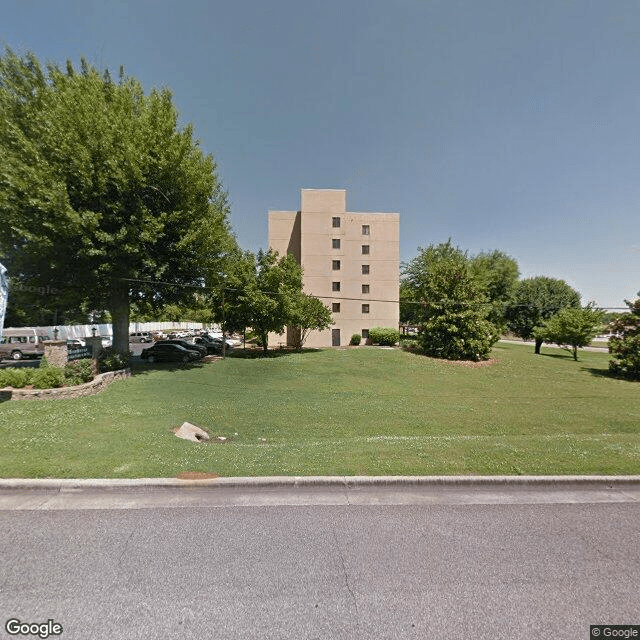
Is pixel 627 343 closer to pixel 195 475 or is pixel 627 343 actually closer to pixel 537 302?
pixel 537 302

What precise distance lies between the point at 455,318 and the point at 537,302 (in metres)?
23.9

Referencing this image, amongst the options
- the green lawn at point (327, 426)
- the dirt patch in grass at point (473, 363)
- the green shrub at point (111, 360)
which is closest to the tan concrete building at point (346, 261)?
the dirt patch in grass at point (473, 363)

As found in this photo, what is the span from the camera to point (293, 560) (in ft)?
10.3

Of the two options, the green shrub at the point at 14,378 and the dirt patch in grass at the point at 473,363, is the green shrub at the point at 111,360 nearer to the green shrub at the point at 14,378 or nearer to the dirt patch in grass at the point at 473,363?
the green shrub at the point at 14,378

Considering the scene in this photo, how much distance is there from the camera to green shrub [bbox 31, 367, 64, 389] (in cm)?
965

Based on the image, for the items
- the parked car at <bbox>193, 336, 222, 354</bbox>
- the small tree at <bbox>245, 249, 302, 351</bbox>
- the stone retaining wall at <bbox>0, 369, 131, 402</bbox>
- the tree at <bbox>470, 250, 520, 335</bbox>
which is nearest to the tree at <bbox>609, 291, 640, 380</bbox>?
the tree at <bbox>470, 250, 520, 335</bbox>

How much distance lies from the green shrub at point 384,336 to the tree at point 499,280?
13302 mm

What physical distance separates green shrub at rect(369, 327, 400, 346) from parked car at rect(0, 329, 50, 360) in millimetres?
27570

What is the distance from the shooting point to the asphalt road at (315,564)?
2477 mm

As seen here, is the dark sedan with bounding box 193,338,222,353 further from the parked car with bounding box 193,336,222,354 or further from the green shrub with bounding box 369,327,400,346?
the green shrub with bounding box 369,327,400,346

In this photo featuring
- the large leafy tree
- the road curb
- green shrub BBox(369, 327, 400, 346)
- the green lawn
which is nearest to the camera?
the road curb

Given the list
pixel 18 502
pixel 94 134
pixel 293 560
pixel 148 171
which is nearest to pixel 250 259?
pixel 148 171

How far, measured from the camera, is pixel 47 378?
9.74 meters

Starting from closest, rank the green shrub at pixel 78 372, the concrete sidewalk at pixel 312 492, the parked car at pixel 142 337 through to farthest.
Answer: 1. the concrete sidewalk at pixel 312 492
2. the green shrub at pixel 78 372
3. the parked car at pixel 142 337
